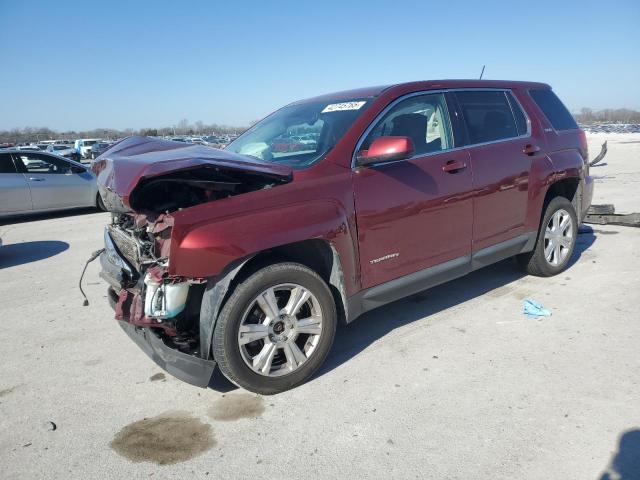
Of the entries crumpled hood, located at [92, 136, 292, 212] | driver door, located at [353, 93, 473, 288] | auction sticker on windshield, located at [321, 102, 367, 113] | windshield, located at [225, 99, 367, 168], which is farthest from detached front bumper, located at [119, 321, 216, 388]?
auction sticker on windshield, located at [321, 102, 367, 113]

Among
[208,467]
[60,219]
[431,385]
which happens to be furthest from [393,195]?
[60,219]

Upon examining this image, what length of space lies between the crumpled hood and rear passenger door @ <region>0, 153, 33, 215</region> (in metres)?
7.79

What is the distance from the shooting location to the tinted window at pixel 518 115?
177 inches

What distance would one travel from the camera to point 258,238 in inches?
110

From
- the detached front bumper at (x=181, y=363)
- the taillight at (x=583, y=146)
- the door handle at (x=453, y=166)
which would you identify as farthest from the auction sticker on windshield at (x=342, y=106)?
the taillight at (x=583, y=146)

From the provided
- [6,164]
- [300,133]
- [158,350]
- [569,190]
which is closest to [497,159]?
[569,190]

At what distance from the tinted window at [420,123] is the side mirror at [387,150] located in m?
0.27

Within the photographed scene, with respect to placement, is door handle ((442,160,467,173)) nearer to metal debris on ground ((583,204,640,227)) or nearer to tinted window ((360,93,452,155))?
tinted window ((360,93,452,155))

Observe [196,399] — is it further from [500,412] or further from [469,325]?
[469,325]

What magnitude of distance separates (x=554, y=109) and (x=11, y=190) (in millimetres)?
10136

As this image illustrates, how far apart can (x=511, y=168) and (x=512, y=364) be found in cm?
180

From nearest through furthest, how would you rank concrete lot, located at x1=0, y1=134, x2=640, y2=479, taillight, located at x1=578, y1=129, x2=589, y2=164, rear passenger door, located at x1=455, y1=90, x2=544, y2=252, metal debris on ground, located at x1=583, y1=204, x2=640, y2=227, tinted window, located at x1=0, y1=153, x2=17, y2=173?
1. concrete lot, located at x1=0, y1=134, x2=640, y2=479
2. rear passenger door, located at x1=455, y1=90, x2=544, y2=252
3. taillight, located at x1=578, y1=129, x2=589, y2=164
4. metal debris on ground, located at x1=583, y1=204, x2=640, y2=227
5. tinted window, located at x1=0, y1=153, x2=17, y2=173

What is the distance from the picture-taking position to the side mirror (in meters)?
3.13

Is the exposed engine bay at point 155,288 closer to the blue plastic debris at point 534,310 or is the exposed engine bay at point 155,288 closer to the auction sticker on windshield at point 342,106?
the auction sticker on windshield at point 342,106
